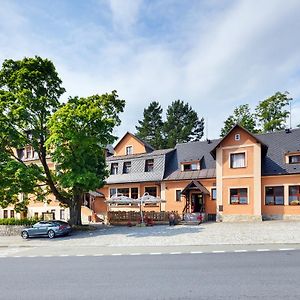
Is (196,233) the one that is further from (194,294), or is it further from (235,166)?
(194,294)

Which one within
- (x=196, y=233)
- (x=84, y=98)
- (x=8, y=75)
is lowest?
(x=196, y=233)

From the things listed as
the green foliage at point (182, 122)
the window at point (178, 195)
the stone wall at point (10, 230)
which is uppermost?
the green foliage at point (182, 122)

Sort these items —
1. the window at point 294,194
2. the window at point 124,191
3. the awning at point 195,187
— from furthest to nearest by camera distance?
the window at point 124,191 → the awning at point 195,187 → the window at point 294,194

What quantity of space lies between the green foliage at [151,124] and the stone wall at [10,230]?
41995mm

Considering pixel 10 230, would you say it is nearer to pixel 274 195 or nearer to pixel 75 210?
pixel 75 210

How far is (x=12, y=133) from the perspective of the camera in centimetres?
2591

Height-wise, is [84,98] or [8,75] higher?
[8,75]

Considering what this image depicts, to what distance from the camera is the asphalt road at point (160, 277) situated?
26.6ft

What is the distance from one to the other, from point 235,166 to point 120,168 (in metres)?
15.3

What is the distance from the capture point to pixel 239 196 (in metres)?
30.1

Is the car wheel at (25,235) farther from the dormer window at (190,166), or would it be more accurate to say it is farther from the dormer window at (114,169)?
the dormer window at (190,166)

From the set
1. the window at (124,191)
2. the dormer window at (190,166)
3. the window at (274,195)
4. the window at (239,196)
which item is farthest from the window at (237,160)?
the window at (124,191)

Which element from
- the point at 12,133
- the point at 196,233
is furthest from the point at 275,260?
the point at 12,133

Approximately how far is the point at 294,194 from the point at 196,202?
31.4 ft
